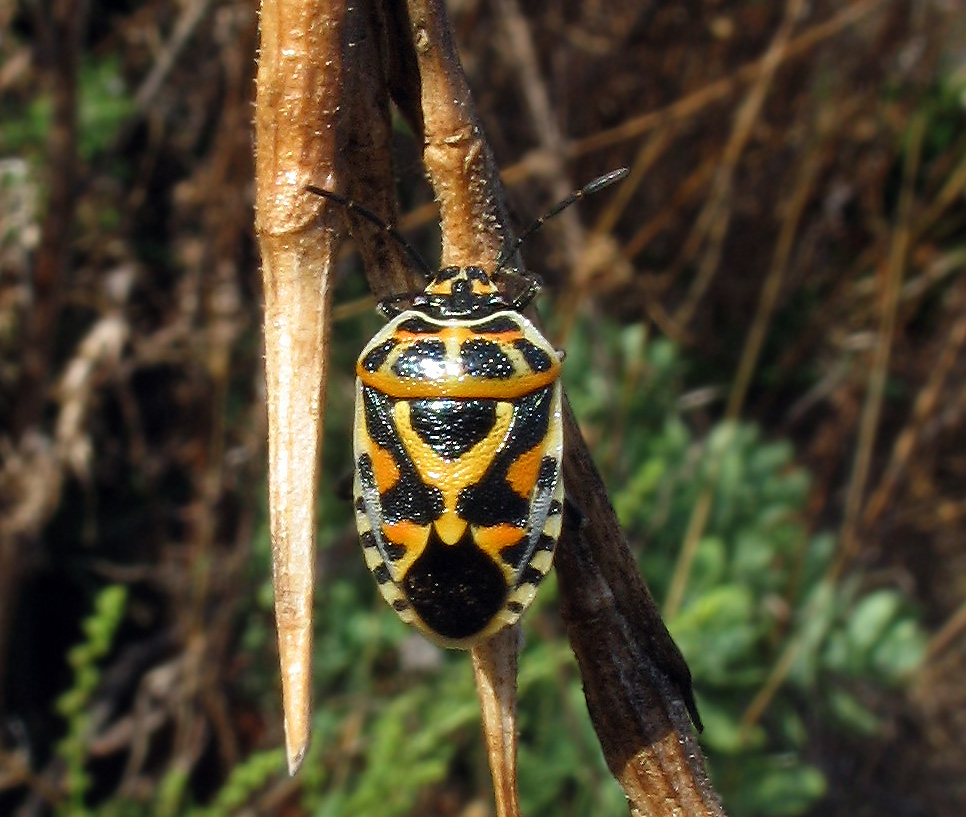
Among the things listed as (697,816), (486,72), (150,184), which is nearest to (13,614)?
(150,184)

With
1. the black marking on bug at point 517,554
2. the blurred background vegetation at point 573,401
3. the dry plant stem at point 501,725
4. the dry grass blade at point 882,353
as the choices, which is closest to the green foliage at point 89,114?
the blurred background vegetation at point 573,401

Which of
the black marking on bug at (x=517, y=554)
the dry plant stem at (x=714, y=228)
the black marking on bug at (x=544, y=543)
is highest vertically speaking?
the black marking on bug at (x=544, y=543)

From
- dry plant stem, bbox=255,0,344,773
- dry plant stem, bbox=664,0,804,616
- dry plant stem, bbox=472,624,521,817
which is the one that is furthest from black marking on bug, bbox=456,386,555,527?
dry plant stem, bbox=664,0,804,616

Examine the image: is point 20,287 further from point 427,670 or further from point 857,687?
point 857,687

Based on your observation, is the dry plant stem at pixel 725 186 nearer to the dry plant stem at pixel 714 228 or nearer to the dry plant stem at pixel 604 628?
the dry plant stem at pixel 714 228

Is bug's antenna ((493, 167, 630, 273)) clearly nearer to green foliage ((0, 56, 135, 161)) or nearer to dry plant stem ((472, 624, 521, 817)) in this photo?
dry plant stem ((472, 624, 521, 817))

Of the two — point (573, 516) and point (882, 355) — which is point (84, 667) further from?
point (882, 355)
